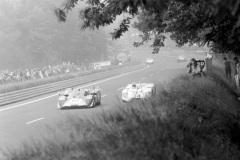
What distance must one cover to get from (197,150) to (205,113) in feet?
14.6

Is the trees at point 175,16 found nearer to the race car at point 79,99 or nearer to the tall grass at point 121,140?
the tall grass at point 121,140

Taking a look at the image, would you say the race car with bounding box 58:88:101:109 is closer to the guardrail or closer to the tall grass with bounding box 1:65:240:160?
the guardrail

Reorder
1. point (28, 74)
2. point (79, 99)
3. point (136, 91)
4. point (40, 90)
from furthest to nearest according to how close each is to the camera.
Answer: point (28, 74) < point (40, 90) < point (136, 91) < point (79, 99)

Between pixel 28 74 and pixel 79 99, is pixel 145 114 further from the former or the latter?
pixel 28 74

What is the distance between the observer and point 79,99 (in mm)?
18344

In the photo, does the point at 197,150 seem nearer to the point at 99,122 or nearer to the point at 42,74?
the point at 99,122

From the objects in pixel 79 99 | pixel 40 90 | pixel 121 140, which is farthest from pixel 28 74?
pixel 121 140

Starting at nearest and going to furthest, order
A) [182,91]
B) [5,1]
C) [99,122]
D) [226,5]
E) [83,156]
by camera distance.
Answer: [226,5], [83,156], [99,122], [182,91], [5,1]

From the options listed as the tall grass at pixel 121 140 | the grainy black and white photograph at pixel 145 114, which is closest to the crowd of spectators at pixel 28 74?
the grainy black and white photograph at pixel 145 114

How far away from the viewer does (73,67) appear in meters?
48.8

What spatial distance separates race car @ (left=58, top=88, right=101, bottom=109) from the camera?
719 inches

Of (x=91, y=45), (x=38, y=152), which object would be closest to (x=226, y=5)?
(x=38, y=152)

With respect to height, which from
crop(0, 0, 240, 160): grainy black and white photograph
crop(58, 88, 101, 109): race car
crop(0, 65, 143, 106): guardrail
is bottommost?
crop(0, 65, 143, 106): guardrail

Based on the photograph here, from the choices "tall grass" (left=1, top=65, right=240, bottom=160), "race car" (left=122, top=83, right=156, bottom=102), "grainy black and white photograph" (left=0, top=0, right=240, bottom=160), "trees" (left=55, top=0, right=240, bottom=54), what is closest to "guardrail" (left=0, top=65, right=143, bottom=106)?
"grainy black and white photograph" (left=0, top=0, right=240, bottom=160)
